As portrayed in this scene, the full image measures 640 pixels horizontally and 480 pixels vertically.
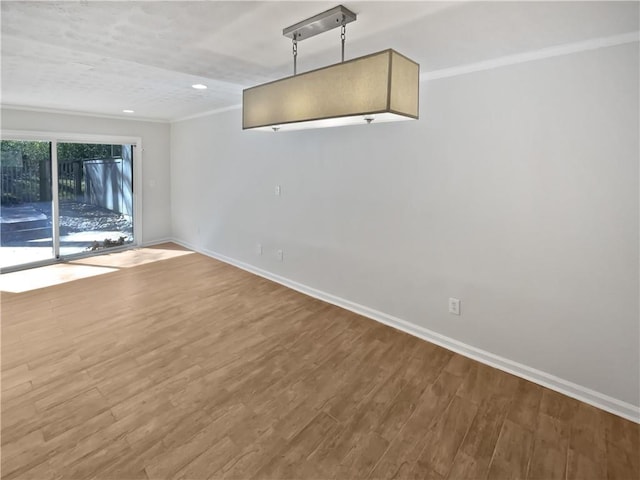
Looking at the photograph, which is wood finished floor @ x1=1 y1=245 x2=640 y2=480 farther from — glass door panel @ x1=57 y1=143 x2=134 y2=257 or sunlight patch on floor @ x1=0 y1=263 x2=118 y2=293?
glass door panel @ x1=57 y1=143 x2=134 y2=257

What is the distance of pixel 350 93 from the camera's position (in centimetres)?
178

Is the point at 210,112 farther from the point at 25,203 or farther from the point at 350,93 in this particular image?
the point at 350,93

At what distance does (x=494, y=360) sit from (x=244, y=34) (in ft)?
9.91

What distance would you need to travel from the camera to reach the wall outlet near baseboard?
2975 mm

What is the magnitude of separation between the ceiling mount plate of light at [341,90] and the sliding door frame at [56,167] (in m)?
4.63

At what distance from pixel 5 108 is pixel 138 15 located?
432cm

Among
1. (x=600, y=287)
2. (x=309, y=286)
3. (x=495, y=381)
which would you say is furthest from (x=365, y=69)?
(x=309, y=286)

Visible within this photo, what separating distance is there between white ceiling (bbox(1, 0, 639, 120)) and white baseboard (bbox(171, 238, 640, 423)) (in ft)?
7.47

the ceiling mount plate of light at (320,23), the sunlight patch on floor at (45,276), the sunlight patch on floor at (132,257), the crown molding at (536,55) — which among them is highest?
the crown molding at (536,55)

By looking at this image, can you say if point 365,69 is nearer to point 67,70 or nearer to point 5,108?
point 67,70

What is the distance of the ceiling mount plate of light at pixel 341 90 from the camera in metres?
1.67

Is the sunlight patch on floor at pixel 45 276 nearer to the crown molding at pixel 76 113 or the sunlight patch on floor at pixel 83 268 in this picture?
the sunlight patch on floor at pixel 83 268

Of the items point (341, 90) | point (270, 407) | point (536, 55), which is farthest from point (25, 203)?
point (536, 55)

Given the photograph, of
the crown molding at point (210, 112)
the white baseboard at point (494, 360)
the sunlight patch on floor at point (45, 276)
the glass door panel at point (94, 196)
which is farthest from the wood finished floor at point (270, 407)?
the crown molding at point (210, 112)
